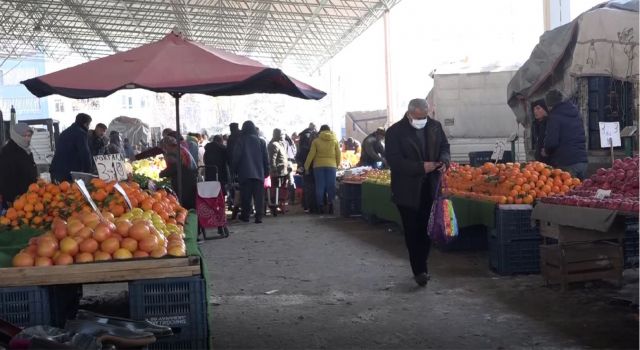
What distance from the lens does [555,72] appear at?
1210cm

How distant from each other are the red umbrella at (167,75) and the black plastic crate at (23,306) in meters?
2.75

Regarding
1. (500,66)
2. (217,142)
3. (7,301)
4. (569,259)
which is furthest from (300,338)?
(500,66)

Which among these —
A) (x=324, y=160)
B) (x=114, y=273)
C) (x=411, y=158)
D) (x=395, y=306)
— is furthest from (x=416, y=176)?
(x=324, y=160)

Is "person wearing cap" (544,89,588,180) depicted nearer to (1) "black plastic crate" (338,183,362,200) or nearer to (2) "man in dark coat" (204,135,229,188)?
(1) "black plastic crate" (338,183,362,200)

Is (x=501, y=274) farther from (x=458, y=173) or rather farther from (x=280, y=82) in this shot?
(x=280, y=82)

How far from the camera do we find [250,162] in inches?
520

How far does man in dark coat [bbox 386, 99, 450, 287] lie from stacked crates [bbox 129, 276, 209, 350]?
9.79 ft

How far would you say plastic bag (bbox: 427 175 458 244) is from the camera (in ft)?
23.0

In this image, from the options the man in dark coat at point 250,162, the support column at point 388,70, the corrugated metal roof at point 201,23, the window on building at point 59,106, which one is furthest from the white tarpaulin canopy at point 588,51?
the window on building at point 59,106

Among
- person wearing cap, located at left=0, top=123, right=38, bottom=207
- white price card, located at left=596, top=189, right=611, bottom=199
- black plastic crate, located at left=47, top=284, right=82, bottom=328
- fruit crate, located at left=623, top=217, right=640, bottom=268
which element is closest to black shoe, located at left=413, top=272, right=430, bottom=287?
white price card, located at left=596, top=189, right=611, bottom=199

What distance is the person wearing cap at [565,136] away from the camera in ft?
27.9

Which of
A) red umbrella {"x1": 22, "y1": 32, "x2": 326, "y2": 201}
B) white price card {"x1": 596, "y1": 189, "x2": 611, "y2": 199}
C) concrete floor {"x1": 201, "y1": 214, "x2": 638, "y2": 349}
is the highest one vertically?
red umbrella {"x1": 22, "y1": 32, "x2": 326, "y2": 201}

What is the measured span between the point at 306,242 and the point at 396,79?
51.7 ft

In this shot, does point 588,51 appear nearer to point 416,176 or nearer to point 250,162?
point 416,176
